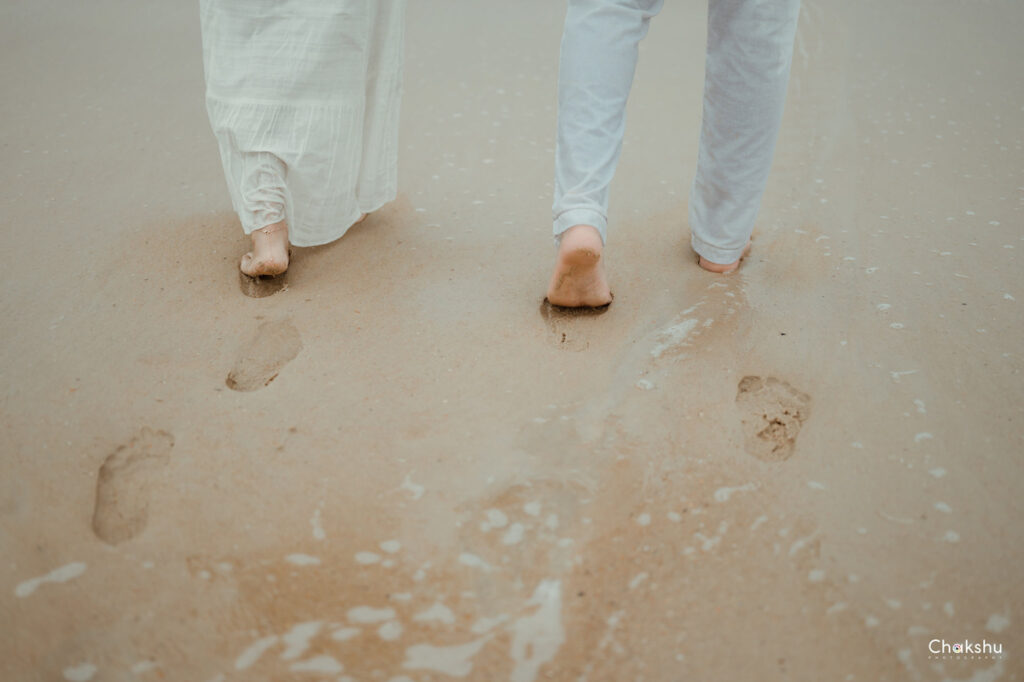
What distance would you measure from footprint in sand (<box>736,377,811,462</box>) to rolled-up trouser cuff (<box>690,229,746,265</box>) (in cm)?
31

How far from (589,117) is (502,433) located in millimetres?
469

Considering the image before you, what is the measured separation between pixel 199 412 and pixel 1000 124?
2111 millimetres

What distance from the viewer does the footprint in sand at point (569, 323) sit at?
1.11 metres

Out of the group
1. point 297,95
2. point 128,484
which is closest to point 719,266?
point 297,95

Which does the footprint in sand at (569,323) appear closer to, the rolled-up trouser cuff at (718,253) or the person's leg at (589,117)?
the person's leg at (589,117)

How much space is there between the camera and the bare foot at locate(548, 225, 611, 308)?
1.05 metres

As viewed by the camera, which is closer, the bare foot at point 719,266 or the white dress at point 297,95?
the white dress at point 297,95

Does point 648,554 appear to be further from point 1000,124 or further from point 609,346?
point 1000,124

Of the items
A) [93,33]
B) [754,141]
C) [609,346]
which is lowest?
[93,33]

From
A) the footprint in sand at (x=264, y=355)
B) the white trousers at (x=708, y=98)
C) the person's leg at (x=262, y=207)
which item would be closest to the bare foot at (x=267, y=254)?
the person's leg at (x=262, y=207)

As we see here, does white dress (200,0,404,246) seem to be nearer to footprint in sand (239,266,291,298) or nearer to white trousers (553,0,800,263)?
footprint in sand (239,266,291,298)

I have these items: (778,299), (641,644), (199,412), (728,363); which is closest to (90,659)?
(199,412)

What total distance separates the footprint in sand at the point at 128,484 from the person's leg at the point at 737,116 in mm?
915

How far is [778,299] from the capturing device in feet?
4.02
